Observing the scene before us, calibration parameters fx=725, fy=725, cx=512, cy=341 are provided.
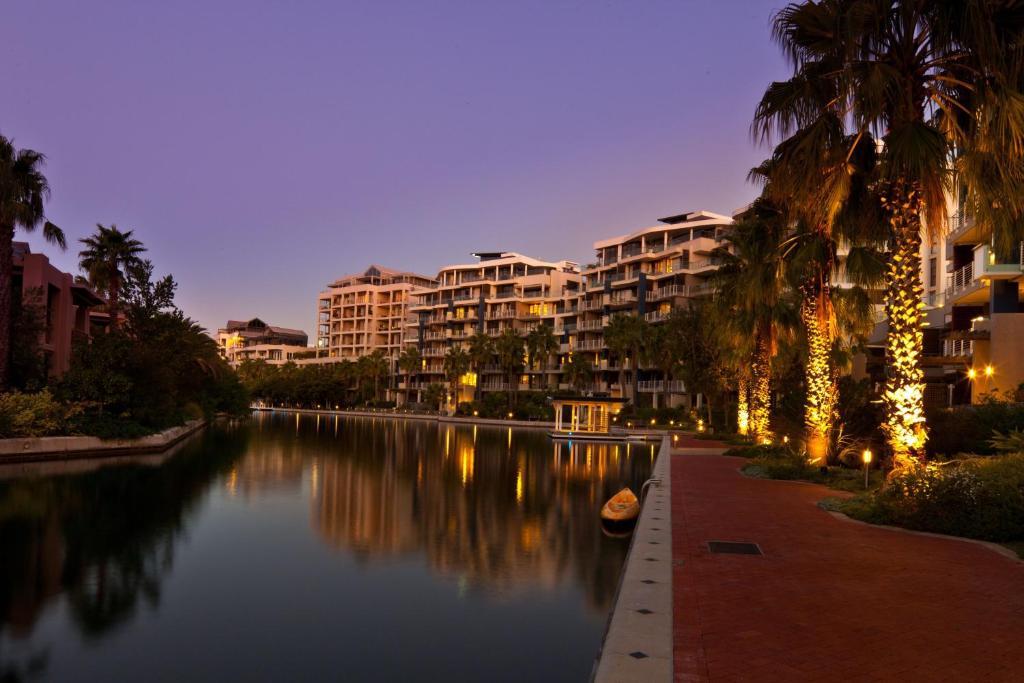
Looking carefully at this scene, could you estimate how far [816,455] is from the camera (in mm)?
23031

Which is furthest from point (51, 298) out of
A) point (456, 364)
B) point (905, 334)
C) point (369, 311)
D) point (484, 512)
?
point (369, 311)

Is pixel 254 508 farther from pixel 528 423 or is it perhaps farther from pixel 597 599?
pixel 528 423

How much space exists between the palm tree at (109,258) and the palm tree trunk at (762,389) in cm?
3675

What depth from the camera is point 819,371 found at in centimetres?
2320

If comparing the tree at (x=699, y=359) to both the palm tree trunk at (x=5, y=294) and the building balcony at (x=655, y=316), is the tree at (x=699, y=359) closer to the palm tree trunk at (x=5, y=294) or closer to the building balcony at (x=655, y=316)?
the building balcony at (x=655, y=316)

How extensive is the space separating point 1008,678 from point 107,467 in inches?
1035

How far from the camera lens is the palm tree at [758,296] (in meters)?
25.8

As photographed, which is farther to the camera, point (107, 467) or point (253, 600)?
point (107, 467)

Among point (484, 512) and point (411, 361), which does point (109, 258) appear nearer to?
point (484, 512)

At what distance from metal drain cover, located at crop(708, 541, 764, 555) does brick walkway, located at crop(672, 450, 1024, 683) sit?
213mm

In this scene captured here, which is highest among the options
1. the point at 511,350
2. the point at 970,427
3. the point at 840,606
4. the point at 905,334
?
the point at 511,350

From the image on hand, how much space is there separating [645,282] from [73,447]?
62742 millimetres

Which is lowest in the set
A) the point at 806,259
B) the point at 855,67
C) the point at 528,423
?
the point at 528,423

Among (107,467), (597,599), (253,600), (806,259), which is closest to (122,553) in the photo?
(253,600)
